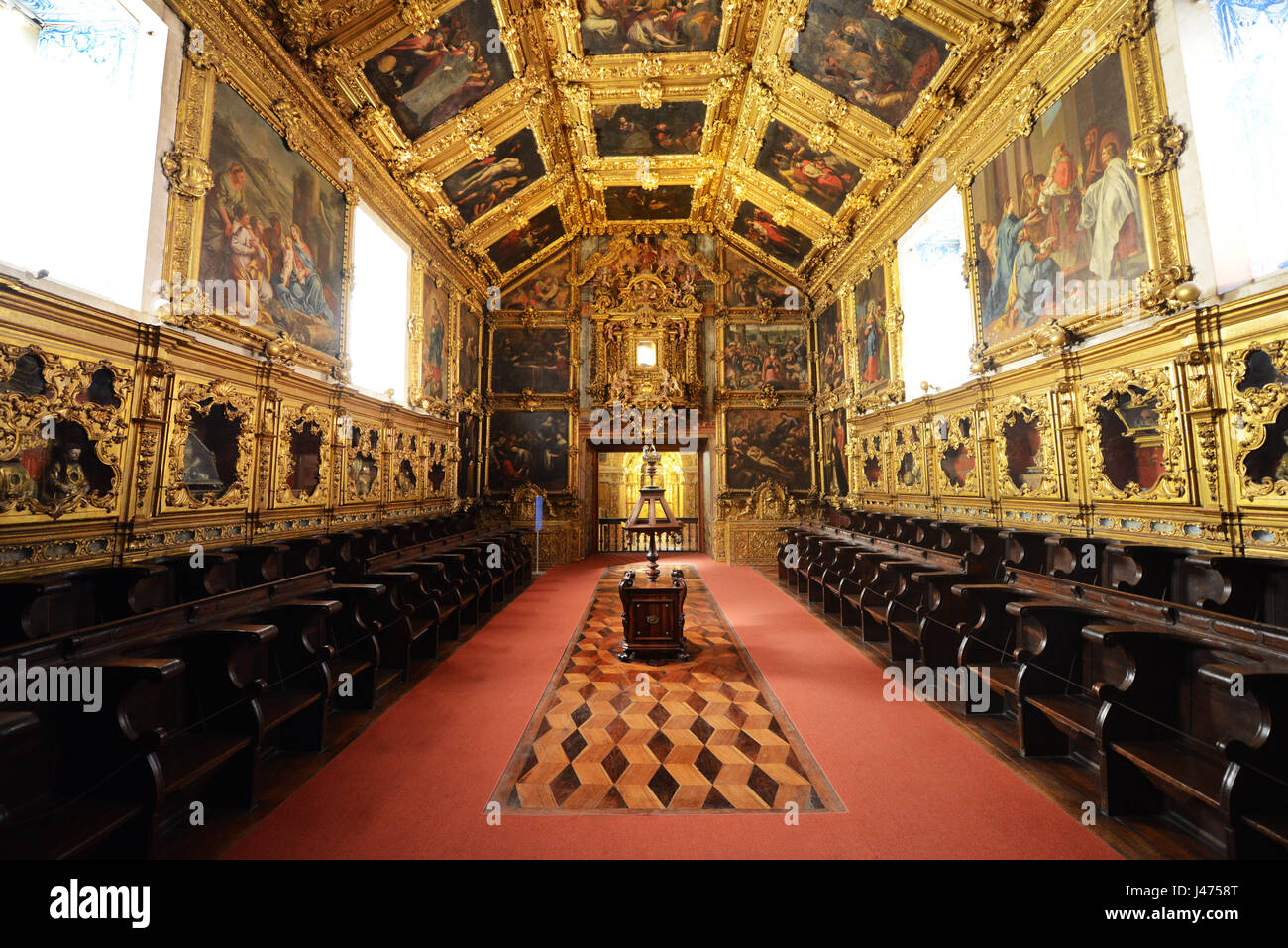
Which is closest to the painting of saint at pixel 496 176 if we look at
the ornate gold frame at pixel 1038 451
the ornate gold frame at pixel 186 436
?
the ornate gold frame at pixel 186 436

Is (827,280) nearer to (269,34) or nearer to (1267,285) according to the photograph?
(1267,285)

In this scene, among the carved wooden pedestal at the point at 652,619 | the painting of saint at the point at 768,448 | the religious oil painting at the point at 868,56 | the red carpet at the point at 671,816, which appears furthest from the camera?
the painting of saint at the point at 768,448

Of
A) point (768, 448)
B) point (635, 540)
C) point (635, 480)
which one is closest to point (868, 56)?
point (768, 448)

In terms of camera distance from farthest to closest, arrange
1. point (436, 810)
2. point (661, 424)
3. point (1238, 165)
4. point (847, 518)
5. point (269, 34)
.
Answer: point (661, 424)
point (847, 518)
point (269, 34)
point (1238, 165)
point (436, 810)

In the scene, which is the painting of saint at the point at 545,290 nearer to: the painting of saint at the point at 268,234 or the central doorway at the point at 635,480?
the central doorway at the point at 635,480

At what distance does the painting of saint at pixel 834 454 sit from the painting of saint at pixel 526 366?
7.20m

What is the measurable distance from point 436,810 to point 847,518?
9.60 meters

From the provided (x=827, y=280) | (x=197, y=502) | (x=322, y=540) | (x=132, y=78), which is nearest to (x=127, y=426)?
(x=197, y=502)

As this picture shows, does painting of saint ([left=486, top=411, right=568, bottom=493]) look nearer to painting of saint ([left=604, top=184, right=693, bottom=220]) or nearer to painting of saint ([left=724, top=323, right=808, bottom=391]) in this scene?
painting of saint ([left=724, top=323, right=808, bottom=391])

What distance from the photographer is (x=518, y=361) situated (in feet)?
44.3

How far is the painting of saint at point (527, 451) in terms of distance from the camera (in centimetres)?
1320

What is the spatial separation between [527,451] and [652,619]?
29.0 ft

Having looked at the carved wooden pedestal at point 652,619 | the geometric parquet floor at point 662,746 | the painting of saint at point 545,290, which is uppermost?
the painting of saint at point 545,290

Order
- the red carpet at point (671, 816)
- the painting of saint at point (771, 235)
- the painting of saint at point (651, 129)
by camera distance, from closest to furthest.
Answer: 1. the red carpet at point (671, 816)
2. the painting of saint at point (651, 129)
3. the painting of saint at point (771, 235)
